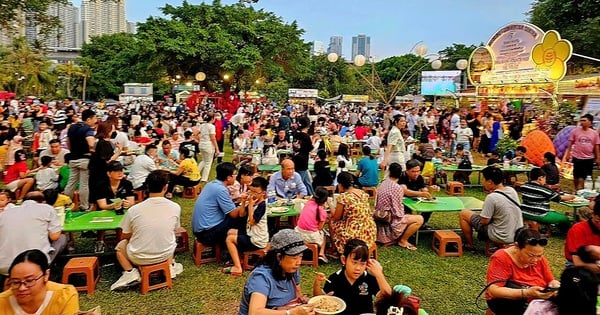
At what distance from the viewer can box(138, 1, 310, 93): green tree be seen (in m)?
19.3

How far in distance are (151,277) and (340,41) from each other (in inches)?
7019

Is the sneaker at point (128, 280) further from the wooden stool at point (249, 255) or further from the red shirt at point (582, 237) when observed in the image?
the red shirt at point (582, 237)

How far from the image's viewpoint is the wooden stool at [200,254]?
5.47 m

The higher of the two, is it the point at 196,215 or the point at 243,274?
the point at 196,215

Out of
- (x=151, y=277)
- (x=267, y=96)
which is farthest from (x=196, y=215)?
(x=267, y=96)

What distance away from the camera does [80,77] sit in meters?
46.9

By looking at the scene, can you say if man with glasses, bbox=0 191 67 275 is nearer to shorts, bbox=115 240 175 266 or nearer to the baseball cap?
shorts, bbox=115 240 175 266

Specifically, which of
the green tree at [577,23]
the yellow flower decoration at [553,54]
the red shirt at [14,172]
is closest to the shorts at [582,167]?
the yellow flower decoration at [553,54]

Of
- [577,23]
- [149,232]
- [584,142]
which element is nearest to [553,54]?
[577,23]

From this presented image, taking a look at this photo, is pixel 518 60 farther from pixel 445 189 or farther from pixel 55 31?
pixel 55 31

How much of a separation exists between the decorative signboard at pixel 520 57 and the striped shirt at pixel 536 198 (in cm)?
1331

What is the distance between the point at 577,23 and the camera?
23.0 meters

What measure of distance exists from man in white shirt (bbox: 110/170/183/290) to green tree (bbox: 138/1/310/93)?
15.3 metres

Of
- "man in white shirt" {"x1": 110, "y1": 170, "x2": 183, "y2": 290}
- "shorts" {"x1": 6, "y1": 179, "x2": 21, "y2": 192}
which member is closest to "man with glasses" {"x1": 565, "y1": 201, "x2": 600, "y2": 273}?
"man in white shirt" {"x1": 110, "y1": 170, "x2": 183, "y2": 290}
